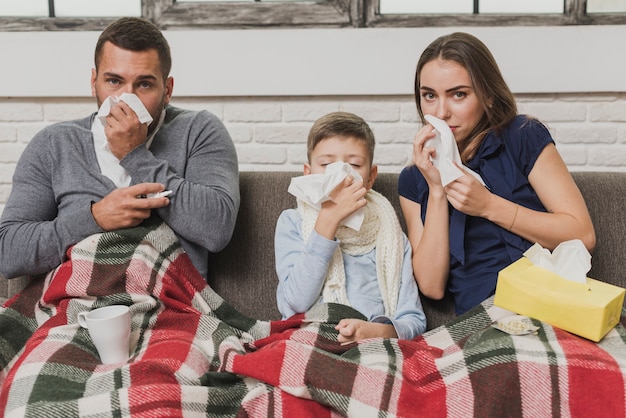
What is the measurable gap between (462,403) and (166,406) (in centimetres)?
52

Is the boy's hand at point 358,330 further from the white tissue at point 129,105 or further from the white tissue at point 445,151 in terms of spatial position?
the white tissue at point 129,105

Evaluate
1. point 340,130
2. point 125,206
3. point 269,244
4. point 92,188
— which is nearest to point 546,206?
point 340,130

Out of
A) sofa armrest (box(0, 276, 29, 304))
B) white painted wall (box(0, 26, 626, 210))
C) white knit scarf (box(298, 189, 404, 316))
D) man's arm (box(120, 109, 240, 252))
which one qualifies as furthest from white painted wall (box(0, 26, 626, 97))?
sofa armrest (box(0, 276, 29, 304))

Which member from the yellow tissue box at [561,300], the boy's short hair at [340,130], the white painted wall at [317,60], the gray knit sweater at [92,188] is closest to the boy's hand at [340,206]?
the boy's short hair at [340,130]

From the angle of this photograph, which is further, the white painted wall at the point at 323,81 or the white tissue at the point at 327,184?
the white painted wall at the point at 323,81

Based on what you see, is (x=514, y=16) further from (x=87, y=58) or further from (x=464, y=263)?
(x=87, y=58)

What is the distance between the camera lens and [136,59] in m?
1.62

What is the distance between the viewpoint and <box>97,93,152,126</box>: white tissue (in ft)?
5.15

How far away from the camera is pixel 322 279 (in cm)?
150

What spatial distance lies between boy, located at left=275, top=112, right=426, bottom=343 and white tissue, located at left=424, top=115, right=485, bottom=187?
0.18 metres

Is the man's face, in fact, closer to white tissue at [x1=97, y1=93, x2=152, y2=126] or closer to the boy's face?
white tissue at [x1=97, y1=93, x2=152, y2=126]

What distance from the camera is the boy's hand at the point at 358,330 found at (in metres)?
1.38

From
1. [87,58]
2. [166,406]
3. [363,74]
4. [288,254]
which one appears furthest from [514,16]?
[166,406]

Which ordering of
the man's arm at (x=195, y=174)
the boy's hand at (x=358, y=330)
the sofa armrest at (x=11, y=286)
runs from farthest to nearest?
1. the sofa armrest at (x=11, y=286)
2. the man's arm at (x=195, y=174)
3. the boy's hand at (x=358, y=330)
